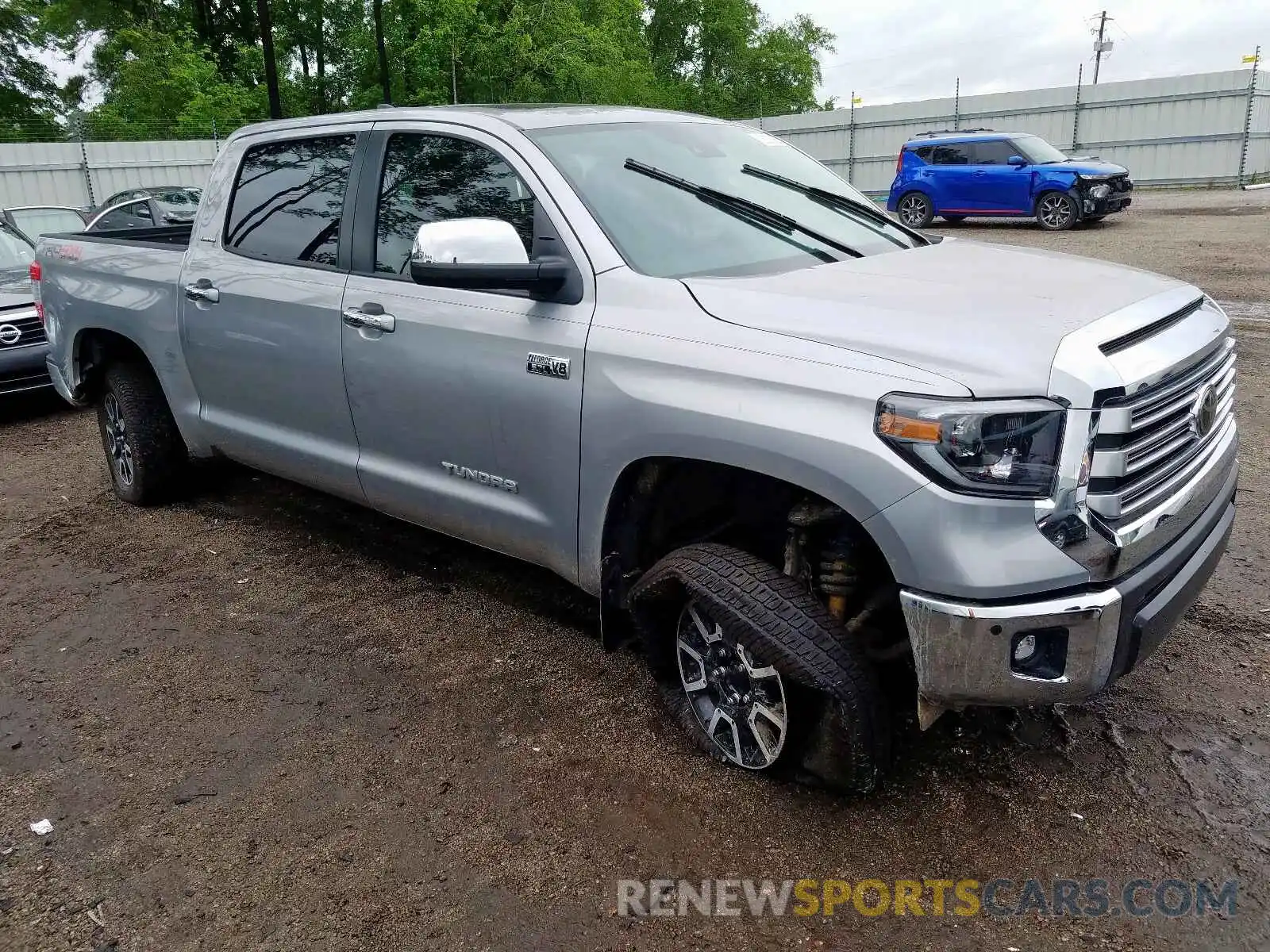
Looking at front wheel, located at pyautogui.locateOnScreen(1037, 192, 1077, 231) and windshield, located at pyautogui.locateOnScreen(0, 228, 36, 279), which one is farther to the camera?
front wheel, located at pyautogui.locateOnScreen(1037, 192, 1077, 231)

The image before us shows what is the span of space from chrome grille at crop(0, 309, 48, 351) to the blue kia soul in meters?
15.5

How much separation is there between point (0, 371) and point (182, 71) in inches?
1109

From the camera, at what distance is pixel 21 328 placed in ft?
24.8

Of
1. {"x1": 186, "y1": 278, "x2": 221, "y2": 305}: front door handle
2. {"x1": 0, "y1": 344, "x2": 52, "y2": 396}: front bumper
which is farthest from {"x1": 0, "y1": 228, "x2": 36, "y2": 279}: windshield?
Answer: {"x1": 186, "y1": 278, "x2": 221, "y2": 305}: front door handle

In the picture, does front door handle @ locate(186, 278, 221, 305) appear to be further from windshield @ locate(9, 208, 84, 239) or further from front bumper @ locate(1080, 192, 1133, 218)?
front bumper @ locate(1080, 192, 1133, 218)

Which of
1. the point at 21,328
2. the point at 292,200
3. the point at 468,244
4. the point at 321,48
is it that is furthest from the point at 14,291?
the point at 321,48

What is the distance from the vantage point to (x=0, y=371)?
750 centimetres

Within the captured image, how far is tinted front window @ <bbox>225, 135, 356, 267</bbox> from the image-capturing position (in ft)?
12.9

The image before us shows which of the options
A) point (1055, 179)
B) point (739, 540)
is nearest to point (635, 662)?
point (739, 540)

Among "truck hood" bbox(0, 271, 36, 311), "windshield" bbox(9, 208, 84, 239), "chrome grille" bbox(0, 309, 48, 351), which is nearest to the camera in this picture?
"chrome grille" bbox(0, 309, 48, 351)

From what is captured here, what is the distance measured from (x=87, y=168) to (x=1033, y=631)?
86.3ft

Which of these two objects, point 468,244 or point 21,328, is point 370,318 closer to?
point 468,244

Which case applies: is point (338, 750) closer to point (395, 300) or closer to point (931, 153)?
point (395, 300)

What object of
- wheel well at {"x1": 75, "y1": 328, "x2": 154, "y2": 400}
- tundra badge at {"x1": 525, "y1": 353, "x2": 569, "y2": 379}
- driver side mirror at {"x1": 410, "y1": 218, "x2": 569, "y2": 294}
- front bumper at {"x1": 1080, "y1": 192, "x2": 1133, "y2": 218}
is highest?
driver side mirror at {"x1": 410, "y1": 218, "x2": 569, "y2": 294}
